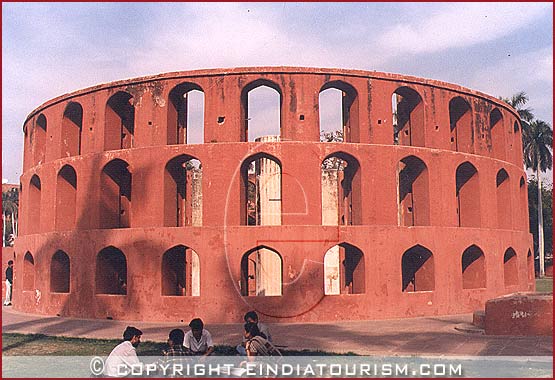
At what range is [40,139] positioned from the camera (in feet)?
65.6

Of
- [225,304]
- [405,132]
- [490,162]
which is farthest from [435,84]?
[225,304]

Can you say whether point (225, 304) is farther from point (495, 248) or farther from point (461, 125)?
point (461, 125)

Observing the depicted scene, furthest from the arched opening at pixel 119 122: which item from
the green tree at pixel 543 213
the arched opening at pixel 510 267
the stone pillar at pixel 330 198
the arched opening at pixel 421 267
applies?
the green tree at pixel 543 213

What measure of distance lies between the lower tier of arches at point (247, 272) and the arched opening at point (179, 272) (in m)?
0.06

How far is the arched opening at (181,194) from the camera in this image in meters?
16.2

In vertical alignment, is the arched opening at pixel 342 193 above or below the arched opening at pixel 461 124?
below

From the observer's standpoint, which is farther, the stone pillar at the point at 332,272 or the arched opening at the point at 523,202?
the arched opening at the point at 523,202

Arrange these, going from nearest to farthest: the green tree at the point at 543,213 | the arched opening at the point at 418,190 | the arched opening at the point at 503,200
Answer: the arched opening at the point at 418,190 < the arched opening at the point at 503,200 < the green tree at the point at 543,213

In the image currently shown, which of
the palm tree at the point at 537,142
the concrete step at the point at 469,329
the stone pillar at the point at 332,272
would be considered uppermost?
the palm tree at the point at 537,142

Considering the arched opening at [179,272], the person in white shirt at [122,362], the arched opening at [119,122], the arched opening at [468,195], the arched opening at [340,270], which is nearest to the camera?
the person in white shirt at [122,362]

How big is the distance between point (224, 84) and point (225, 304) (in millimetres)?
6084

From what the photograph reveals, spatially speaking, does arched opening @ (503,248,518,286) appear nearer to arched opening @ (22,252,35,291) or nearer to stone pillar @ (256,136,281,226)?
stone pillar @ (256,136,281,226)

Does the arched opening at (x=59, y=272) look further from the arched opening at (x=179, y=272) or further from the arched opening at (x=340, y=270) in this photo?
the arched opening at (x=340, y=270)

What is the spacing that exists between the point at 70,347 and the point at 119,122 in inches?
355
